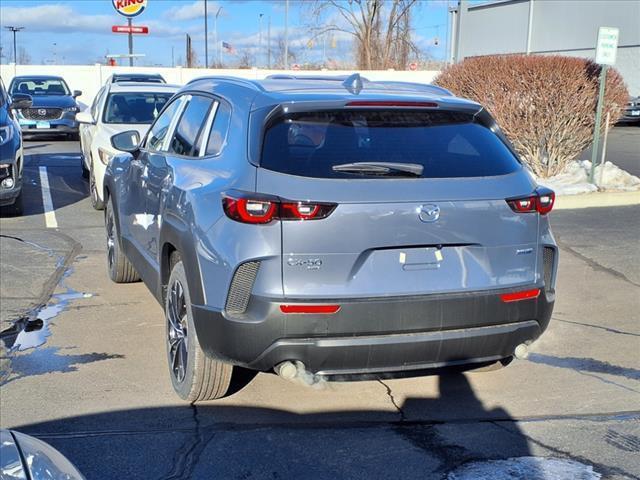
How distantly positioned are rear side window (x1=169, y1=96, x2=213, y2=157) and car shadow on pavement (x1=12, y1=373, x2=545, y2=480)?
5.17 ft

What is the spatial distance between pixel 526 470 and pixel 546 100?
9.63m

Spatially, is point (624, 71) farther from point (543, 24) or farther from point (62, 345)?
point (62, 345)

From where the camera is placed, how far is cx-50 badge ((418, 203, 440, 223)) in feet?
12.2

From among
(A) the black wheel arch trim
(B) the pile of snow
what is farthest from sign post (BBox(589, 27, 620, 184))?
(A) the black wheel arch trim

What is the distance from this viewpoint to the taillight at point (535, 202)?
3939 mm

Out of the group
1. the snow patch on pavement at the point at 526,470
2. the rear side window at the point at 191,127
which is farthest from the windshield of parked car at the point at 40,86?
the snow patch on pavement at the point at 526,470

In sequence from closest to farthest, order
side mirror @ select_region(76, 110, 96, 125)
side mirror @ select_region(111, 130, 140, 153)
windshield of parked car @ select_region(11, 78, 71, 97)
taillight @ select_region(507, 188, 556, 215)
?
taillight @ select_region(507, 188, 556, 215) < side mirror @ select_region(111, 130, 140, 153) < side mirror @ select_region(76, 110, 96, 125) < windshield of parked car @ select_region(11, 78, 71, 97)

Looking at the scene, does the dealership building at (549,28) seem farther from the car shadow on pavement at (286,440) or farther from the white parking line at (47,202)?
the car shadow on pavement at (286,440)

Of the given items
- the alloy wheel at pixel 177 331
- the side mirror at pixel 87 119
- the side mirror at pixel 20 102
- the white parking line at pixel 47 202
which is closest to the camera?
the alloy wheel at pixel 177 331

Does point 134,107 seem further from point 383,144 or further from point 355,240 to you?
point 355,240

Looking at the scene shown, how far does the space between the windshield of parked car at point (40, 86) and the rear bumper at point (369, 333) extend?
21086mm

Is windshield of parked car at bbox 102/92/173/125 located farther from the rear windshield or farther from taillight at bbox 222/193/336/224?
taillight at bbox 222/193/336/224

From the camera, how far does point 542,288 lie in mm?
4051

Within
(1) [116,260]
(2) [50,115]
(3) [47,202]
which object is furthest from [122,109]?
(2) [50,115]
